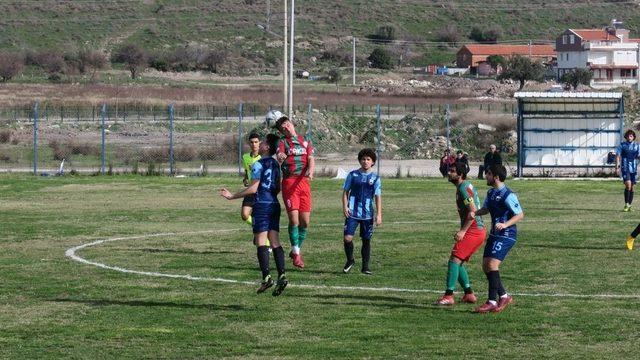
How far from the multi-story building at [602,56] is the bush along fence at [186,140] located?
54.8m

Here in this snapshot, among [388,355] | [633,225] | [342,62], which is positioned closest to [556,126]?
[633,225]

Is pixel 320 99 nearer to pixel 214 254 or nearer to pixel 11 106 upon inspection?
pixel 11 106

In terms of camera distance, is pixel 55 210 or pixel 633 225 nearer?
pixel 633 225

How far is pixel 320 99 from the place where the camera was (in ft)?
277

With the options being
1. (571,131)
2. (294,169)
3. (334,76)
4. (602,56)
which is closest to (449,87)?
(334,76)

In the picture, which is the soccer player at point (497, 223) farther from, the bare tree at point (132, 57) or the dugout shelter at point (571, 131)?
the bare tree at point (132, 57)

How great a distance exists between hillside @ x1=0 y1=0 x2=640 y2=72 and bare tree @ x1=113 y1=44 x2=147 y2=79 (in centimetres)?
700

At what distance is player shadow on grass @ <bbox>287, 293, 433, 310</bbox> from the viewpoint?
52.4 feet

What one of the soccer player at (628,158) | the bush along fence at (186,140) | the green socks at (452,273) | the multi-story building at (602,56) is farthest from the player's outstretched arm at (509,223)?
the multi-story building at (602,56)

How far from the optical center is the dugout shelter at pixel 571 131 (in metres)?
46.4

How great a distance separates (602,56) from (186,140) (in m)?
70.9

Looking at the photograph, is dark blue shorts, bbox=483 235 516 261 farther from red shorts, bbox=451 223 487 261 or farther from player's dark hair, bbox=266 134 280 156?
player's dark hair, bbox=266 134 280 156

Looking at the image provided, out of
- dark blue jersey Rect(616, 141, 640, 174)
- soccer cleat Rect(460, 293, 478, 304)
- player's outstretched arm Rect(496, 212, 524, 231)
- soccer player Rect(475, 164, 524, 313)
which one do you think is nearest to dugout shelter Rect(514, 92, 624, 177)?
dark blue jersey Rect(616, 141, 640, 174)

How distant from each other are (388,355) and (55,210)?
62.7 ft
